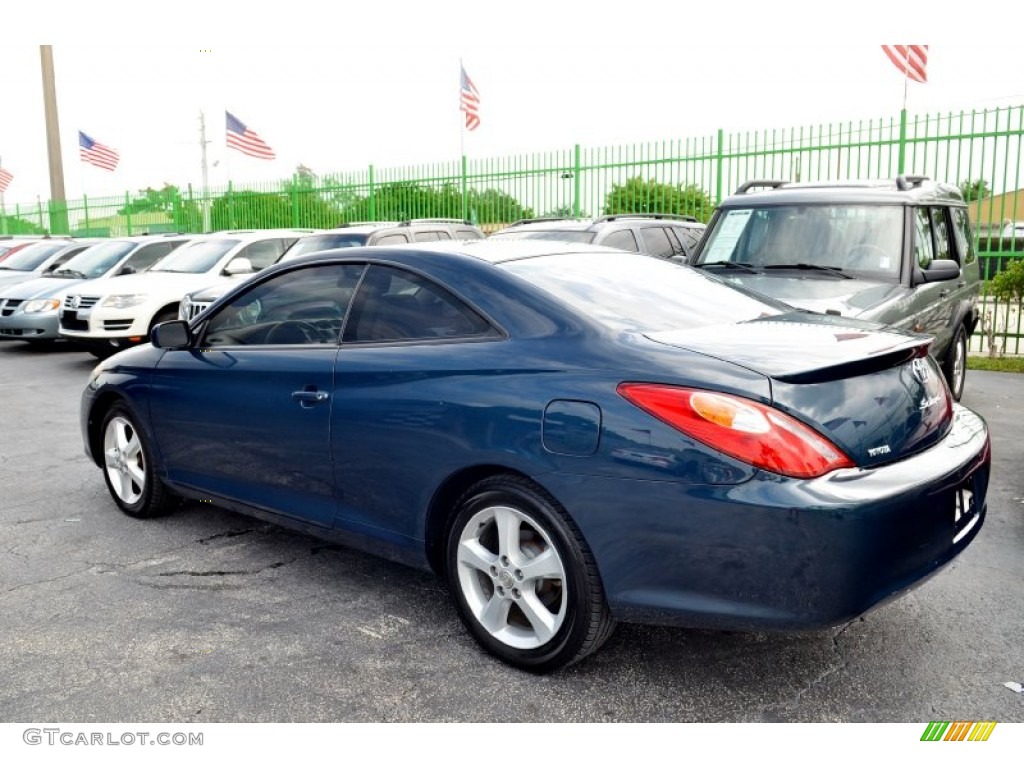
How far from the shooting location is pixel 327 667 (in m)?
3.41

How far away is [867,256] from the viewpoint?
7.05 meters

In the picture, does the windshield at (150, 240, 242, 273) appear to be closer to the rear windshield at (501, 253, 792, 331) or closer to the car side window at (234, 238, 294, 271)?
the car side window at (234, 238, 294, 271)

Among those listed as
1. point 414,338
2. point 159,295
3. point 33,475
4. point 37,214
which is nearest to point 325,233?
point 159,295

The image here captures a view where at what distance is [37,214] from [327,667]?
3661cm

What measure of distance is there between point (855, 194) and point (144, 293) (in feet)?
26.3

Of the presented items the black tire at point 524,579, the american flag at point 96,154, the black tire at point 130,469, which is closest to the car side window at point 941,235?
the black tire at point 524,579

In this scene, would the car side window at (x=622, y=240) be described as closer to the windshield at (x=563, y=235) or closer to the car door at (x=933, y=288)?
the windshield at (x=563, y=235)

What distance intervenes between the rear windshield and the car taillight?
52 cm

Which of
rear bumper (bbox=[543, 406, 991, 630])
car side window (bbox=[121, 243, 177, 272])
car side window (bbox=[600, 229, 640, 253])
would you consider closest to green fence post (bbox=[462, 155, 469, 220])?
car side window (bbox=[121, 243, 177, 272])

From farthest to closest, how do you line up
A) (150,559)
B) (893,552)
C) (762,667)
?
(150,559)
(762,667)
(893,552)

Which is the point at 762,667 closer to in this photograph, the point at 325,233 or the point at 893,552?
the point at 893,552

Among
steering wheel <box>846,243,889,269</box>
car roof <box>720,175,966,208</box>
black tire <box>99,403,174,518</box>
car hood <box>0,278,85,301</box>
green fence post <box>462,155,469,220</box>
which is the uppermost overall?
green fence post <box>462,155,469,220</box>

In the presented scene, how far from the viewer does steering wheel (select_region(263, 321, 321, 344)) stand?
13.8ft
